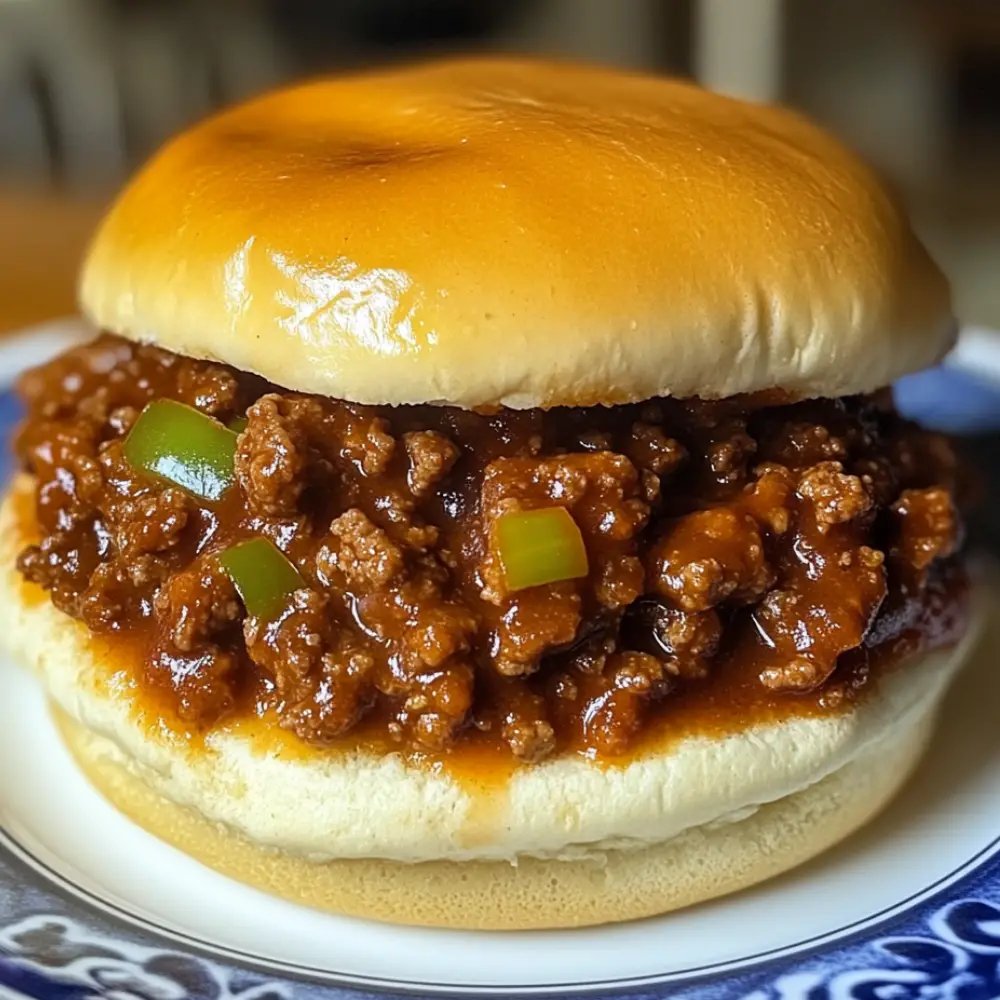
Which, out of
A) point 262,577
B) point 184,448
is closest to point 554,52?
point 184,448

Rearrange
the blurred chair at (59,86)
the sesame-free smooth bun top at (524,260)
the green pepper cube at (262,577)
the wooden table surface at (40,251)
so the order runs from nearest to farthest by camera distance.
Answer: the sesame-free smooth bun top at (524,260) < the green pepper cube at (262,577) < the wooden table surface at (40,251) < the blurred chair at (59,86)

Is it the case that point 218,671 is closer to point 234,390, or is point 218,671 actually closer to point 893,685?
point 234,390

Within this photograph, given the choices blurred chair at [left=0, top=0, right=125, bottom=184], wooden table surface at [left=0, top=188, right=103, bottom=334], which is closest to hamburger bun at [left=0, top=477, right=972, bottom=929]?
wooden table surface at [left=0, top=188, right=103, bottom=334]

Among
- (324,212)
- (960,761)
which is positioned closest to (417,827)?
(324,212)

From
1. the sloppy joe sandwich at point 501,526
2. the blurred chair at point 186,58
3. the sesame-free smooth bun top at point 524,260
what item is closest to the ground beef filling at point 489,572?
the sloppy joe sandwich at point 501,526

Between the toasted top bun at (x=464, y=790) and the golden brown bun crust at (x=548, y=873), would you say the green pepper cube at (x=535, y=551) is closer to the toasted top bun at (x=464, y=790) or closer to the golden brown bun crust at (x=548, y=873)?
the toasted top bun at (x=464, y=790)

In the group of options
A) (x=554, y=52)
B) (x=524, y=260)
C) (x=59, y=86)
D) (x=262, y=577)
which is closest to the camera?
(x=524, y=260)

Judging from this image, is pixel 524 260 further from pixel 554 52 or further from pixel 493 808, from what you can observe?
pixel 554 52
